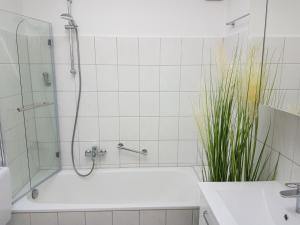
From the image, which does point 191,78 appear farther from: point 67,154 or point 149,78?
point 67,154

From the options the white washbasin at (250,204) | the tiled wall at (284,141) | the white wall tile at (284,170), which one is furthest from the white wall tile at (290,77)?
the white washbasin at (250,204)

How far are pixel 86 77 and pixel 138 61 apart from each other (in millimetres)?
507

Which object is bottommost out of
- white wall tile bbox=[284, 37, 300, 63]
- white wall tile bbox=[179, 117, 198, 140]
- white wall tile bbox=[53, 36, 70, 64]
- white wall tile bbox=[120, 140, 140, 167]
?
white wall tile bbox=[120, 140, 140, 167]

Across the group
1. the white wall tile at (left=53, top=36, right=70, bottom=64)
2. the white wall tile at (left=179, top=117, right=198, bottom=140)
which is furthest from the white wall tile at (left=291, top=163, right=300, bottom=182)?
the white wall tile at (left=53, top=36, right=70, bottom=64)

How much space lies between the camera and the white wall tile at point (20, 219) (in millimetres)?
1659

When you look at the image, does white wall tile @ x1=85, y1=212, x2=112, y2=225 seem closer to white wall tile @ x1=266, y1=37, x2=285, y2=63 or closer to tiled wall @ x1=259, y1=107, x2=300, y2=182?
tiled wall @ x1=259, y1=107, x2=300, y2=182

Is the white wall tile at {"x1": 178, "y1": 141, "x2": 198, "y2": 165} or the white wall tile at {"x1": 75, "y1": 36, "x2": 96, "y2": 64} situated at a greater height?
the white wall tile at {"x1": 75, "y1": 36, "x2": 96, "y2": 64}

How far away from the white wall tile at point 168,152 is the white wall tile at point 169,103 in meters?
0.31

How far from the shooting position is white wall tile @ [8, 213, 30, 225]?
166 cm

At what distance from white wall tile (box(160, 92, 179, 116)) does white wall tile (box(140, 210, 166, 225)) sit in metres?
0.93

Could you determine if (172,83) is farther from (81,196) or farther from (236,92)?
(81,196)

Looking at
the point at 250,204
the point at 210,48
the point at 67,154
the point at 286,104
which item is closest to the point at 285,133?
the point at 286,104

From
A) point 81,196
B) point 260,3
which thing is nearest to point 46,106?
point 81,196

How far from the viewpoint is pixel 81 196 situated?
228 centimetres
